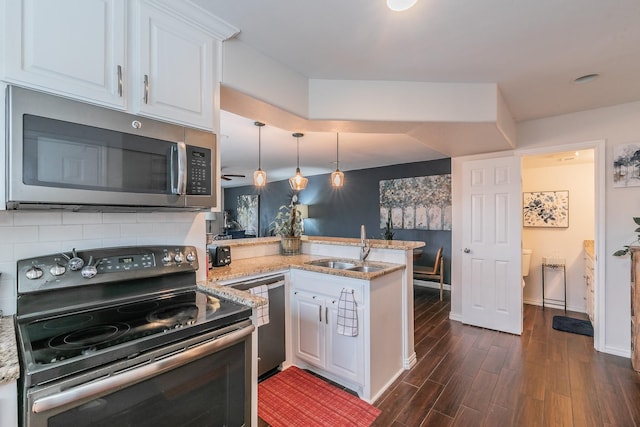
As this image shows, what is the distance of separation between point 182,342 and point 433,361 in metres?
2.34

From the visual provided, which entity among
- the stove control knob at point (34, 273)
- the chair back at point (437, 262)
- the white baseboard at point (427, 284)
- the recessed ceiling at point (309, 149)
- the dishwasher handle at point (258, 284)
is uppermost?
the recessed ceiling at point (309, 149)

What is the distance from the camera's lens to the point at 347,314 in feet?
6.93

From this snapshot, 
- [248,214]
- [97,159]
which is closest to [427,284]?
[97,159]

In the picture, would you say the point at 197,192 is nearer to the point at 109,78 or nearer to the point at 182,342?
the point at 109,78

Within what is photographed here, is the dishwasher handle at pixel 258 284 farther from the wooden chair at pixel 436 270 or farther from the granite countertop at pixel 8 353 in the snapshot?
the wooden chair at pixel 436 270

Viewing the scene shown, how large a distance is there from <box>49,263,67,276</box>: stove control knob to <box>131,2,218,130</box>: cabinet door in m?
0.76

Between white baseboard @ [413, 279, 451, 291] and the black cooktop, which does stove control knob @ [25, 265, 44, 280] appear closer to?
the black cooktop

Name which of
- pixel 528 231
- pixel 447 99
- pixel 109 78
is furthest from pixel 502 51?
pixel 528 231

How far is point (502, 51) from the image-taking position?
1880 millimetres

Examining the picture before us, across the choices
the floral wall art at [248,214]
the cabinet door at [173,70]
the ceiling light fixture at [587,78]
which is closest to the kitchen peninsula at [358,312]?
the cabinet door at [173,70]

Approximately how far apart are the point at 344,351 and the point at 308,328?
36 centimetres

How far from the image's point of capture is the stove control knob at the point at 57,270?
4.04ft

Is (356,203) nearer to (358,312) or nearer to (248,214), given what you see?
(248,214)

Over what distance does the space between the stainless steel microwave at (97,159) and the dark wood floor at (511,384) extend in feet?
5.28
